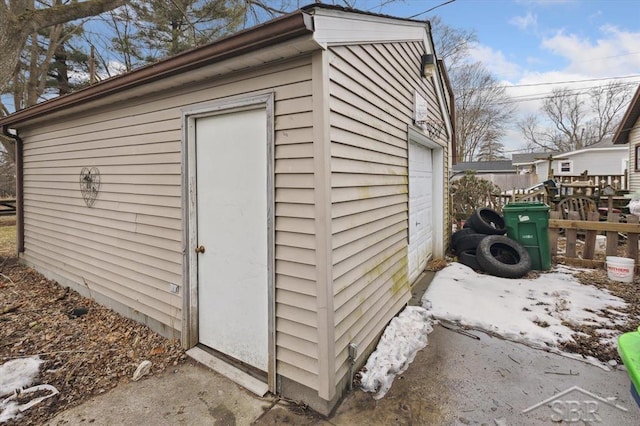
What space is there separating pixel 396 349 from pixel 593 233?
4.63 metres

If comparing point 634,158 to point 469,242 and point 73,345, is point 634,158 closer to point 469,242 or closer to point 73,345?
point 469,242

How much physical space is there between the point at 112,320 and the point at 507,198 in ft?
32.4

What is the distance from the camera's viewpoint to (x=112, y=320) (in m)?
3.65

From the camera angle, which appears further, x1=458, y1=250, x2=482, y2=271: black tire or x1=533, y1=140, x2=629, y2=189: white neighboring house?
x1=533, y1=140, x2=629, y2=189: white neighboring house

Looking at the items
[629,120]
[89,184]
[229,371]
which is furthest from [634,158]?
[89,184]

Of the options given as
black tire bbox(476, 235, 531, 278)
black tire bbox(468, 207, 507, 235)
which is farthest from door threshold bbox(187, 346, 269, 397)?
black tire bbox(468, 207, 507, 235)

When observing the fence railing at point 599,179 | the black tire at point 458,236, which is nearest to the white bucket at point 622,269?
the black tire at point 458,236

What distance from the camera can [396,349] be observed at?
2.85 metres

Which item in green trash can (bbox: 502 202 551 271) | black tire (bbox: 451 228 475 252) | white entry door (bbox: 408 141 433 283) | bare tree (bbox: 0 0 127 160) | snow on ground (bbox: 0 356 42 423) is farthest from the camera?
black tire (bbox: 451 228 475 252)

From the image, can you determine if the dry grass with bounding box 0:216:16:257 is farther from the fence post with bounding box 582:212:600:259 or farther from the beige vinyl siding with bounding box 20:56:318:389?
the fence post with bounding box 582:212:600:259

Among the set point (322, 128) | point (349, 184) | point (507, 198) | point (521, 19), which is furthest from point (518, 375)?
point (521, 19)

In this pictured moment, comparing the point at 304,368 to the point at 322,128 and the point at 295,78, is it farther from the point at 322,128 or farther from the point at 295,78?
the point at 295,78

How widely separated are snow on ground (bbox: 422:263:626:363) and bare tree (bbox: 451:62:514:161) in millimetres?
21218

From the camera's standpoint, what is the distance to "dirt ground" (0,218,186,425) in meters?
2.49
